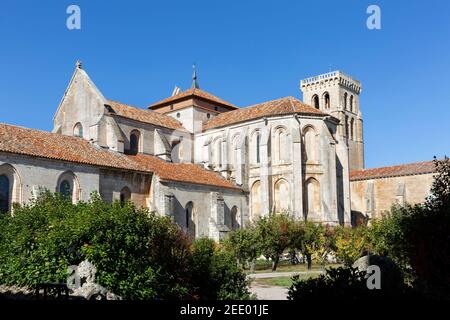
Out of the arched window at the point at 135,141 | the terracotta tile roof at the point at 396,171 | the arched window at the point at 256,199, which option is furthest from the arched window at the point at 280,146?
the terracotta tile roof at the point at 396,171

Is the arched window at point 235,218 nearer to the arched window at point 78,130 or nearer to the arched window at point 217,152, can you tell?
the arched window at point 217,152

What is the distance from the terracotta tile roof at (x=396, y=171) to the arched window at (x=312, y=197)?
12.5 m

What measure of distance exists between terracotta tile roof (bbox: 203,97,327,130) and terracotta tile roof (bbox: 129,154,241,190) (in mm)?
5734

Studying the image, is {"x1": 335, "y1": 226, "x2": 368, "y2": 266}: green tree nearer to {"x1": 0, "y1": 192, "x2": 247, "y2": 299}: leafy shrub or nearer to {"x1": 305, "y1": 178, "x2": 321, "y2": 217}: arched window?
{"x1": 305, "y1": 178, "x2": 321, "y2": 217}: arched window

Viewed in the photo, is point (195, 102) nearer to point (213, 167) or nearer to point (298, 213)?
point (213, 167)

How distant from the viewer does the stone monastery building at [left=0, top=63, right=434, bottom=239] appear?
102ft

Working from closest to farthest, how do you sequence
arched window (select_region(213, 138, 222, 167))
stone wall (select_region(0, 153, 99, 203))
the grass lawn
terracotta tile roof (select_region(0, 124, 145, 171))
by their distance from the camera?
the grass lawn < stone wall (select_region(0, 153, 99, 203)) < terracotta tile roof (select_region(0, 124, 145, 171)) < arched window (select_region(213, 138, 222, 167))

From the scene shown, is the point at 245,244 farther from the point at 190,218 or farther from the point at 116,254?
→ the point at 116,254

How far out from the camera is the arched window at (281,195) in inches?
1686

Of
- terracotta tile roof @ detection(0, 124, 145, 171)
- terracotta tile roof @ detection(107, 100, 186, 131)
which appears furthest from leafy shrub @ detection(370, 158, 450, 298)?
terracotta tile roof @ detection(107, 100, 186, 131)

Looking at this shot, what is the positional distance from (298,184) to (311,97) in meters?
39.5
